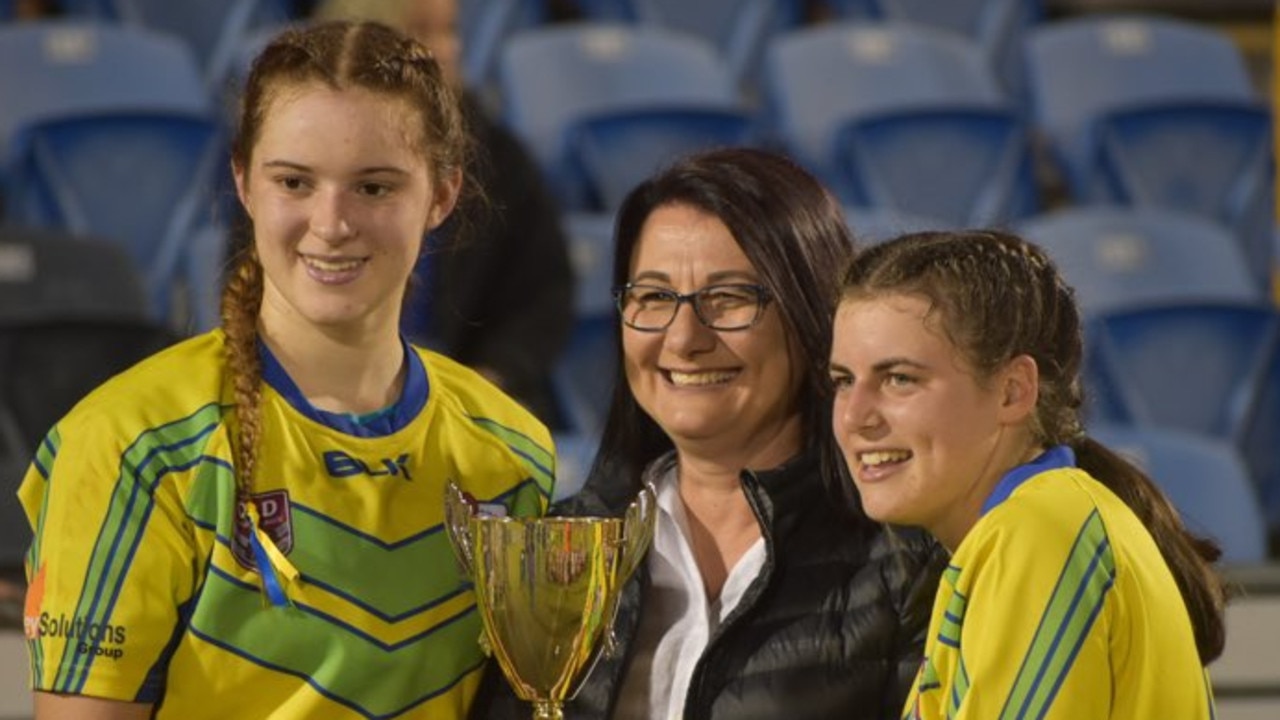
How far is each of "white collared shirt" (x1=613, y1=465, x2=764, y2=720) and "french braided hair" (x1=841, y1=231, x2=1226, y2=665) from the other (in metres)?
0.46

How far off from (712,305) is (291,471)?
1.65 feet

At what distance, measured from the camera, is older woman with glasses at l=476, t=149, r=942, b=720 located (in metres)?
2.45

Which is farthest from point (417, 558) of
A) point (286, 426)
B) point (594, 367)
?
point (594, 367)

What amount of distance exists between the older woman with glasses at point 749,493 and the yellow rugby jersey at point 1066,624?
1.28ft

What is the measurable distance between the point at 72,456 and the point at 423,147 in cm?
45

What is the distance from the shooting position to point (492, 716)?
8.08 ft

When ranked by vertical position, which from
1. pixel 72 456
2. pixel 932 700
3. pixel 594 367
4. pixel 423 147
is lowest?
pixel 594 367

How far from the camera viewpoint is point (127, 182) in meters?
5.22

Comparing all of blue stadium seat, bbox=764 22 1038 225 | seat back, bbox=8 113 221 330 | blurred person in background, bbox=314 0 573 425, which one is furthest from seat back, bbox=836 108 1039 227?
seat back, bbox=8 113 221 330

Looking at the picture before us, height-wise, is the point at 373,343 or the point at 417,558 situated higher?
the point at 373,343

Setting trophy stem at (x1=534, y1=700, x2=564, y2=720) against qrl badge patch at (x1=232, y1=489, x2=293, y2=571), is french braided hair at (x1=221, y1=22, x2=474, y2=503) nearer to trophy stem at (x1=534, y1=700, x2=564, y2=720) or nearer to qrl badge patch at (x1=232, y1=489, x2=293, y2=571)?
qrl badge patch at (x1=232, y1=489, x2=293, y2=571)

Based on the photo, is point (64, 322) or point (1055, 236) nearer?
point (64, 322)

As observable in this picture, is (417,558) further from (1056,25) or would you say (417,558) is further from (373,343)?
(1056,25)

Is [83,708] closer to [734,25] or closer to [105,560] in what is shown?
[105,560]
